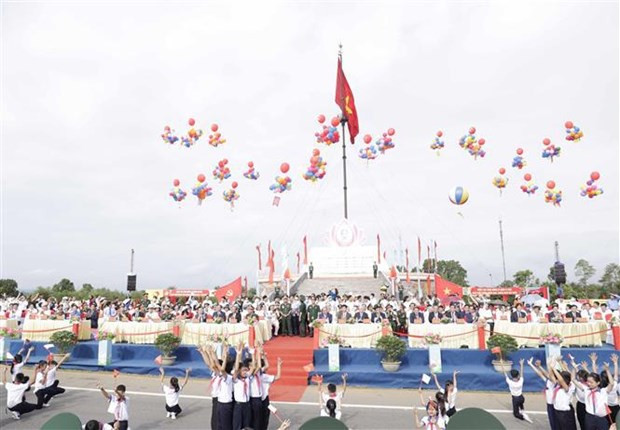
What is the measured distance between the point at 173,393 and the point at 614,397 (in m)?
8.11

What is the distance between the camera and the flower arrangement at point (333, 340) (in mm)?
12304

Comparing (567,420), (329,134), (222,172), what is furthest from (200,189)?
(567,420)

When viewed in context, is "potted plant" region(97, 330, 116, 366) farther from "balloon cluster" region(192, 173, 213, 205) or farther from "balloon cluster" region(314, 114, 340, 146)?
"balloon cluster" region(314, 114, 340, 146)

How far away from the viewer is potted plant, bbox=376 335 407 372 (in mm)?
11758

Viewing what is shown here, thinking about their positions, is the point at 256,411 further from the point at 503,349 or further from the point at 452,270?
the point at 452,270

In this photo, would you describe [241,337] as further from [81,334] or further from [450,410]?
[450,410]

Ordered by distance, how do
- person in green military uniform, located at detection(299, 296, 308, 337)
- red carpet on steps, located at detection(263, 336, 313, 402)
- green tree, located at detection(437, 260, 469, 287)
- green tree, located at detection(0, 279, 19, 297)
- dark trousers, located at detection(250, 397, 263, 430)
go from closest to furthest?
dark trousers, located at detection(250, 397, 263, 430) < red carpet on steps, located at detection(263, 336, 313, 402) < person in green military uniform, located at detection(299, 296, 308, 337) < green tree, located at detection(0, 279, 19, 297) < green tree, located at detection(437, 260, 469, 287)

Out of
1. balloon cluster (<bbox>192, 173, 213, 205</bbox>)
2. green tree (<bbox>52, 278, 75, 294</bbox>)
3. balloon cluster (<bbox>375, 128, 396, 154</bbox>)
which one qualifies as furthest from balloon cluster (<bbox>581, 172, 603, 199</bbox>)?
green tree (<bbox>52, 278, 75, 294</bbox>)

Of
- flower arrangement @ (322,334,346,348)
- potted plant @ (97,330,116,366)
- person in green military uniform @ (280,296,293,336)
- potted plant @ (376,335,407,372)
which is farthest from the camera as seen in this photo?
person in green military uniform @ (280,296,293,336)

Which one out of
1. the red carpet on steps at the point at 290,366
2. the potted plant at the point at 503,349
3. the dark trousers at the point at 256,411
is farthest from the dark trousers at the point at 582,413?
the red carpet on steps at the point at 290,366

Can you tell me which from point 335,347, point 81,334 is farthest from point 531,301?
point 81,334

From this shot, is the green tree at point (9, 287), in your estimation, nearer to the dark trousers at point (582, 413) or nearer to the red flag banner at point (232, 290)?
the red flag banner at point (232, 290)

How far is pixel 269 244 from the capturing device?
30.6m

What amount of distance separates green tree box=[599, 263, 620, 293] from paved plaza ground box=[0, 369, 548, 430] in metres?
38.4
